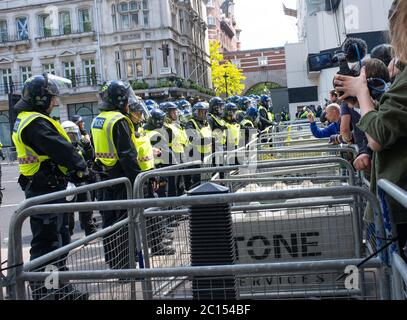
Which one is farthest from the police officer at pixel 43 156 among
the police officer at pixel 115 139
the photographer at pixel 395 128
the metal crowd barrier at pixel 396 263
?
the metal crowd barrier at pixel 396 263

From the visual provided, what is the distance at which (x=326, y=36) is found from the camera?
25047 mm

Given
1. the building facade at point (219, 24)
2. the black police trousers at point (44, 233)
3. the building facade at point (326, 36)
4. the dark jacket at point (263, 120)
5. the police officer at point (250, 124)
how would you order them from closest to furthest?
the black police trousers at point (44, 233)
the police officer at point (250, 124)
the dark jacket at point (263, 120)
the building facade at point (326, 36)
the building facade at point (219, 24)

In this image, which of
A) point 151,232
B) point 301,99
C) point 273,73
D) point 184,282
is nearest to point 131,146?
point 151,232

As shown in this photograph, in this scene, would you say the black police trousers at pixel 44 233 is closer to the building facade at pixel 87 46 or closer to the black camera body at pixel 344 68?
the black camera body at pixel 344 68

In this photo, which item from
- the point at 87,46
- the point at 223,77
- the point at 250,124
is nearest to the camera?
the point at 250,124

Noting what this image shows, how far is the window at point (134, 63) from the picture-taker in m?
48.6

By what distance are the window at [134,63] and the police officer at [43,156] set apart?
44.6 meters

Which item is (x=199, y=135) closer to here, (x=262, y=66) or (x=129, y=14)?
(x=129, y=14)

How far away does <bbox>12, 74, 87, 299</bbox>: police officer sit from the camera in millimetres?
4699

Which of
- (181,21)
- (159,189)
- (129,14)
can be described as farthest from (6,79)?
(159,189)

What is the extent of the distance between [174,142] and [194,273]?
25.8 ft

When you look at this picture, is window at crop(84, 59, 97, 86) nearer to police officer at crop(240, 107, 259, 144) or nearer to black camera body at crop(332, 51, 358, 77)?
police officer at crop(240, 107, 259, 144)
